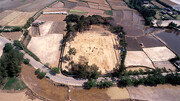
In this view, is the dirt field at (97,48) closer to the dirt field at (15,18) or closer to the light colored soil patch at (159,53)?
the light colored soil patch at (159,53)

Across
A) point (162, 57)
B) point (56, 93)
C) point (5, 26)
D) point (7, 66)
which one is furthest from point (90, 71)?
point (5, 26)

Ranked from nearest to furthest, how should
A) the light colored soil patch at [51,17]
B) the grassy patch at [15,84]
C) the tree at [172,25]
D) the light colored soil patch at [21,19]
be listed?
the grassy patch at [15,84] < the tree at [172,25] < the light colored soil patch at [21,19] < the light colored soil patch at [51,17]

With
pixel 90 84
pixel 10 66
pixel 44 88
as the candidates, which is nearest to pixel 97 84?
pixel 90 84

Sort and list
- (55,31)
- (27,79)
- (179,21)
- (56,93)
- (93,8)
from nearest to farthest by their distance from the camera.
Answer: (56,93) < (27,79) < (55,31) < (179,21) < (93,8)

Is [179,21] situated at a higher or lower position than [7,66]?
higher

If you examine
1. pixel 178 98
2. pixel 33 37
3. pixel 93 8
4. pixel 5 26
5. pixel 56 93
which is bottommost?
pixel 178 98

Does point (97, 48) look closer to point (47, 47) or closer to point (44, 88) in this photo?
point (47, 47)

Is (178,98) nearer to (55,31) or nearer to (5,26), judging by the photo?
(55,31)

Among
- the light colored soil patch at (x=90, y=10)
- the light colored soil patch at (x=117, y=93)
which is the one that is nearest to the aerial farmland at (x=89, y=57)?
the light colored soil patch at (x=117, y=93)
